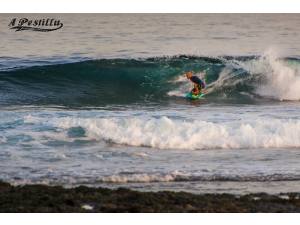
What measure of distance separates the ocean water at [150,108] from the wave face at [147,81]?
0.11 ft

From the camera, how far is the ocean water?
10914 millimetres

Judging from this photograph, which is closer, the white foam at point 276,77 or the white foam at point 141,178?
the white foam at point 141,178

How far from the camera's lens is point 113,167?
11266 mm

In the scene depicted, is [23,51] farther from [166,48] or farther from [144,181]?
[144,181]

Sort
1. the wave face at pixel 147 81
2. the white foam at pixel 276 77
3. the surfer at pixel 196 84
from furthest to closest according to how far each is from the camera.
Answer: the white foam at pixel 276 77, the wave face at pixel 147 81, the surfer at pixel 196 84

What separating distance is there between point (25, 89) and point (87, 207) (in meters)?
13.7

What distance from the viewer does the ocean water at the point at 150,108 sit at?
35.8ft

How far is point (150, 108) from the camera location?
18.8 meters

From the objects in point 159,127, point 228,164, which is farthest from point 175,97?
point 228,164

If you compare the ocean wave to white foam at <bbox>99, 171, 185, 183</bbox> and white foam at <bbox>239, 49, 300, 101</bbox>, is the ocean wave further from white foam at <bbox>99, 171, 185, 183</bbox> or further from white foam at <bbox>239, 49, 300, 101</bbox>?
white foam at <bbox>239, 49, 300, 101</bbox>

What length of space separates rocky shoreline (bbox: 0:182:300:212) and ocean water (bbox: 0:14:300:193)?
0.89 m

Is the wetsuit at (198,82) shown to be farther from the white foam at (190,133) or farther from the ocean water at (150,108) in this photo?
the white foam at (190,133)

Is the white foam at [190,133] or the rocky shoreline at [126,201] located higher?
the white foam at [190,133]

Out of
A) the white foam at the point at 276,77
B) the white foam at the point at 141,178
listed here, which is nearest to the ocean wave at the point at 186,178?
the white foam at the point at 141,178
